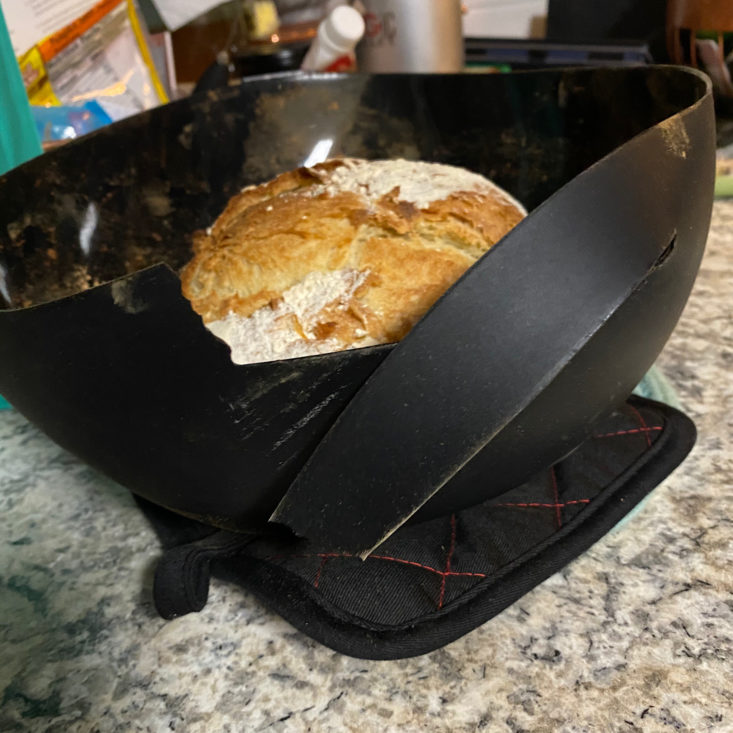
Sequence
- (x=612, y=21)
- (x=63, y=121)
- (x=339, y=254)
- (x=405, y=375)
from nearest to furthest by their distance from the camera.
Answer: (x=405, y=375) < (x=339, y=254) < (x=63, y=121) < (x=612, y=21)

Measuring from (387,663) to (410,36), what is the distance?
3.54ft

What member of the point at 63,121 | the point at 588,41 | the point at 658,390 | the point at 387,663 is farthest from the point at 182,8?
the point at 387,663

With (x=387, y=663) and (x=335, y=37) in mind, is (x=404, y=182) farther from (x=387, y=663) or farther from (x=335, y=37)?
(x=335, y=37)

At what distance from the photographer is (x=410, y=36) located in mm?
1212

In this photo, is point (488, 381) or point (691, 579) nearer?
point (488, 381)

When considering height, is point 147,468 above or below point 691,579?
above

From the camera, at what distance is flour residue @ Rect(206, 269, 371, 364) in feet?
1.68

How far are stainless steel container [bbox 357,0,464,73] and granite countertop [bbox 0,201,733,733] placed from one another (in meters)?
0.92

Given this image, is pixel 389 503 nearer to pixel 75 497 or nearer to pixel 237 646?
pixel 237 646

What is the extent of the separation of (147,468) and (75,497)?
245 millimetres

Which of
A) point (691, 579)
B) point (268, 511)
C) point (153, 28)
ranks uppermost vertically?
point (153, 28)

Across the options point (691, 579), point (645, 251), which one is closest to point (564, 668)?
point (691, 579)

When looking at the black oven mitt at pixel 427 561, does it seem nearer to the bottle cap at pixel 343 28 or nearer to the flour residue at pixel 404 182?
the flour residue at pixel 404 182

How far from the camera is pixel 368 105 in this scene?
831mm
